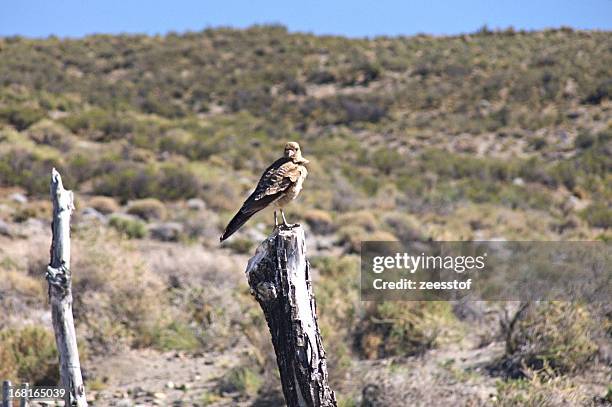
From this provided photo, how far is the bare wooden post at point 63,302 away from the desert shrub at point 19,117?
58.1 feet

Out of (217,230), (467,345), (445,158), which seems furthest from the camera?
(445,158)

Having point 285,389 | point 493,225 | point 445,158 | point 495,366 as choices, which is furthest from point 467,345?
point 445,158

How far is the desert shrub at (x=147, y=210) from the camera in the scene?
15.5 metres

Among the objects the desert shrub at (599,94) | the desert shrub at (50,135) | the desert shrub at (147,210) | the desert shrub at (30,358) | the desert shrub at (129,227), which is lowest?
the desert shrub at (30,358)

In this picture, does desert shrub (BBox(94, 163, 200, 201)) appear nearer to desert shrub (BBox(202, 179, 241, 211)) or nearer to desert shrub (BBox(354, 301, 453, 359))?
desert shrub (BBox(202, 179, 241, 211))

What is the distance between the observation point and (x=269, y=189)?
184 inches

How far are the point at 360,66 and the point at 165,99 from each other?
40.4ft

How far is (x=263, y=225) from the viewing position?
16.0 m

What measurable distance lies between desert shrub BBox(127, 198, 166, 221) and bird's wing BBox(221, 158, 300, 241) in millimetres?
11144

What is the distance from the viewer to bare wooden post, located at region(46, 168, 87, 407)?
502 centimetres

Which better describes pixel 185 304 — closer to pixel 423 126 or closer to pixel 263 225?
pixel 263 225

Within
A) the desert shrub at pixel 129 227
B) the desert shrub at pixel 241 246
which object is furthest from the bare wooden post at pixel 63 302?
the desert shrub at pixel 241 246

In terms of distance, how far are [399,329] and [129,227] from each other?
7.04 m

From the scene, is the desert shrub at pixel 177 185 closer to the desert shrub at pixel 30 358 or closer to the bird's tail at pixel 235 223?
the desert shrub at pixel 30 358
